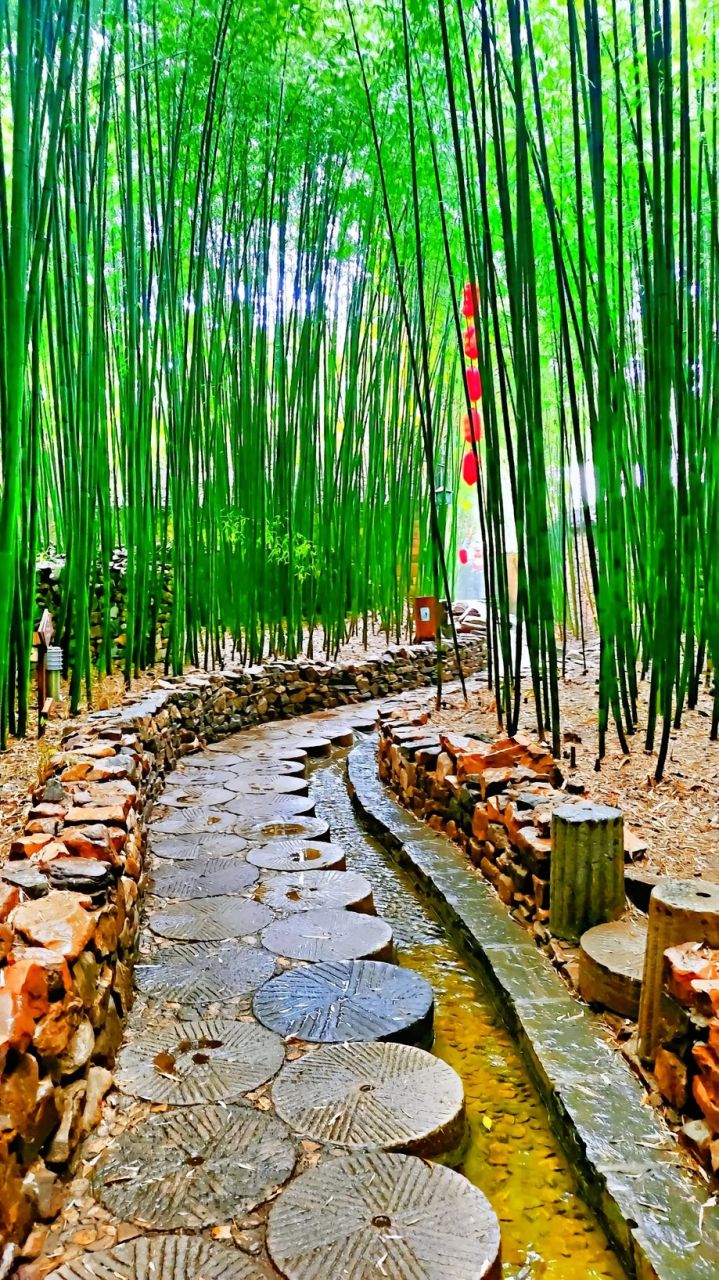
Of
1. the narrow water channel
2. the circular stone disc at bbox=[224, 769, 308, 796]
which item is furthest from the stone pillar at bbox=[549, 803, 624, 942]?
the circular stone disc at bbox=[224, 769, 308, 796]

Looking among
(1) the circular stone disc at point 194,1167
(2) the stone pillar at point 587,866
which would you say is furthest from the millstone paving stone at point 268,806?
(1) the circular stone disc at point 194,1167

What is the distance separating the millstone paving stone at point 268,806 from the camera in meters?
2.77

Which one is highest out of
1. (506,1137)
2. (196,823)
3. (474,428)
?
(474,428)

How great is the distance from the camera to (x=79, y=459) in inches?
124

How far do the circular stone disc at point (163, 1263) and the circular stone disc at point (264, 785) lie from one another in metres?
2.04

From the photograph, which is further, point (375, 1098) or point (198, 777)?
point (198, 777)

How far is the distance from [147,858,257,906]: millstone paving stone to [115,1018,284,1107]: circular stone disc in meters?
0.61

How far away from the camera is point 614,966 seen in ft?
4.91

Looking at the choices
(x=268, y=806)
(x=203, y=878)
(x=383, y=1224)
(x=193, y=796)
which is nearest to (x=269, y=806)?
(x=268, y=806)

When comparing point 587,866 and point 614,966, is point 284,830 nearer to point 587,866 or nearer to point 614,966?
point 587,866

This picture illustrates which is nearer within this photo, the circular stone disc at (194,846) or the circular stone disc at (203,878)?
the circular stone disc at (203,878)

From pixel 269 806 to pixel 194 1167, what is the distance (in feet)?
5.70

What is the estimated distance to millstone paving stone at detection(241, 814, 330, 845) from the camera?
254cm

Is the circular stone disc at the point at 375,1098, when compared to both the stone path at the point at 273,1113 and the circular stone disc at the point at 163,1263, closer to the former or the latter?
the stone path at the point at 273,1113
